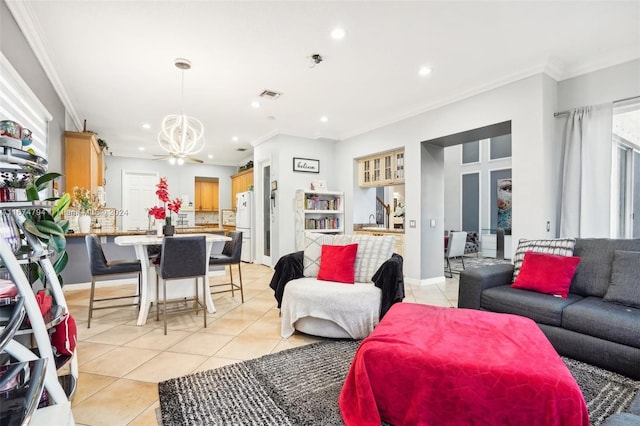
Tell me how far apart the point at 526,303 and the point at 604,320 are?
0.49 meters

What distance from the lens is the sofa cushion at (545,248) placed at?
283cm

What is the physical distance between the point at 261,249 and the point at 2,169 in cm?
568

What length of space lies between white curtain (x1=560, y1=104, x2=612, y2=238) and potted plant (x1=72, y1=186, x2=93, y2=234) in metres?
6.17

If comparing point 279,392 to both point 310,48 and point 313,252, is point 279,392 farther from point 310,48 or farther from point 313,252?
point 310,48

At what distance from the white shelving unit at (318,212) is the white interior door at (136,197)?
194 inches

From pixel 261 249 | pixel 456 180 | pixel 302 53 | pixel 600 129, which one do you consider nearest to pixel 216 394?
pixel 302 53

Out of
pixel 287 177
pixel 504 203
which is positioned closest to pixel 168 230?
pixel 287 177

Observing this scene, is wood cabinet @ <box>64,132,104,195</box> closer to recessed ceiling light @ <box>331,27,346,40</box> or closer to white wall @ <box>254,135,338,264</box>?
white wall @ <box>254,135,338,264</box>

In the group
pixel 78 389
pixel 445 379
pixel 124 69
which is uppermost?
pixel 124 69

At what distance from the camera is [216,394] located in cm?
193

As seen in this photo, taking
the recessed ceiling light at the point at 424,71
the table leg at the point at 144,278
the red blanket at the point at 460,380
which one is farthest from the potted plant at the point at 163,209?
the recessed ceiling light at the point at 424,71

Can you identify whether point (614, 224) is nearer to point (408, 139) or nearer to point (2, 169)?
point (408, 139)

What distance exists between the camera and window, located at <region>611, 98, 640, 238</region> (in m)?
3.53

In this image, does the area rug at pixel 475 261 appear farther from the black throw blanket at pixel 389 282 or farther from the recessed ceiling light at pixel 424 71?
the black throw blanket at pixel 389 282
